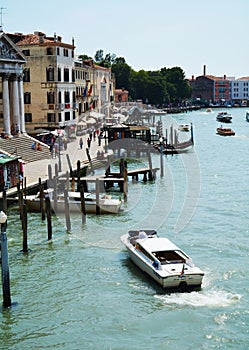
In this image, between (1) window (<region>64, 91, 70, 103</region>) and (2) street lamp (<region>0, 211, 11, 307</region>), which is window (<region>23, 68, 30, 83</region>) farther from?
(2) street lamp (<region>0, 211, 11, 307</region>)

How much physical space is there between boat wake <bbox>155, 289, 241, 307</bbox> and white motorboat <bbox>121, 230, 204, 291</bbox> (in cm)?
30

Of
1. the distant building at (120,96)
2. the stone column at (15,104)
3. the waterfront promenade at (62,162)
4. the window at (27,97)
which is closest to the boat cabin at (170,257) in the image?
the waterfront promenade at (62,162)

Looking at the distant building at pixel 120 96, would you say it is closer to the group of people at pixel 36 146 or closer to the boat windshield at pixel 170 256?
the group of people at pixel 36 146

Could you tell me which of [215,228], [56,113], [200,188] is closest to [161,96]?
[56,113]

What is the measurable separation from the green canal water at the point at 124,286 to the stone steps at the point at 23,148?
9.74 m

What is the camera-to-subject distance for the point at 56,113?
5091cm

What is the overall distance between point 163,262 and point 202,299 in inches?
66.7

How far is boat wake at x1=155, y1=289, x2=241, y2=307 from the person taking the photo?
15.3 metres

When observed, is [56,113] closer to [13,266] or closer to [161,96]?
[13,266]

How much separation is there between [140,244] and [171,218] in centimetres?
673

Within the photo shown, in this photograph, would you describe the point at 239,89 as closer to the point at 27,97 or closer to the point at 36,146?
the point at 27,97

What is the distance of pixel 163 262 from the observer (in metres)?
16.8

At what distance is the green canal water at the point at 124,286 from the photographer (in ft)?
45.2

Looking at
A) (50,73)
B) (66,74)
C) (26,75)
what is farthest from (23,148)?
(66,74)
